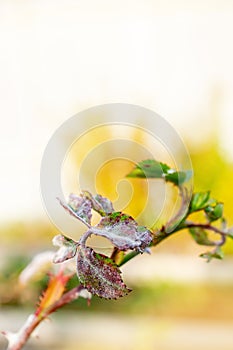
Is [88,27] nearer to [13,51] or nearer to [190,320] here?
[13,51]

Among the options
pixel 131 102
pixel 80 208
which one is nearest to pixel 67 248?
pixel 80 208

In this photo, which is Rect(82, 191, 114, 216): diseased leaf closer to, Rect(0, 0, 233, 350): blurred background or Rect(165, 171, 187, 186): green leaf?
Rect(165, 171, 187, 186): green leaf

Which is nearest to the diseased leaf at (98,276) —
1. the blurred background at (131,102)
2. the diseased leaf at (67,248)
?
the diseased leaf at (67,248)

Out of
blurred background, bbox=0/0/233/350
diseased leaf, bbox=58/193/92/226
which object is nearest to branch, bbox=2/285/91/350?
diseased leaf, bbox=58/193/92/226

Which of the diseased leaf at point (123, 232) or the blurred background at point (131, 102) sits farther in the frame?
the blurred background at point (131, 102)

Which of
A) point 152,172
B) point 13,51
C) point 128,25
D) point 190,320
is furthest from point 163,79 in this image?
point 152,172

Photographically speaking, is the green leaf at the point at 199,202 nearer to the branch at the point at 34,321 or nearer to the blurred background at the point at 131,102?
the branch at the point at 34,321
